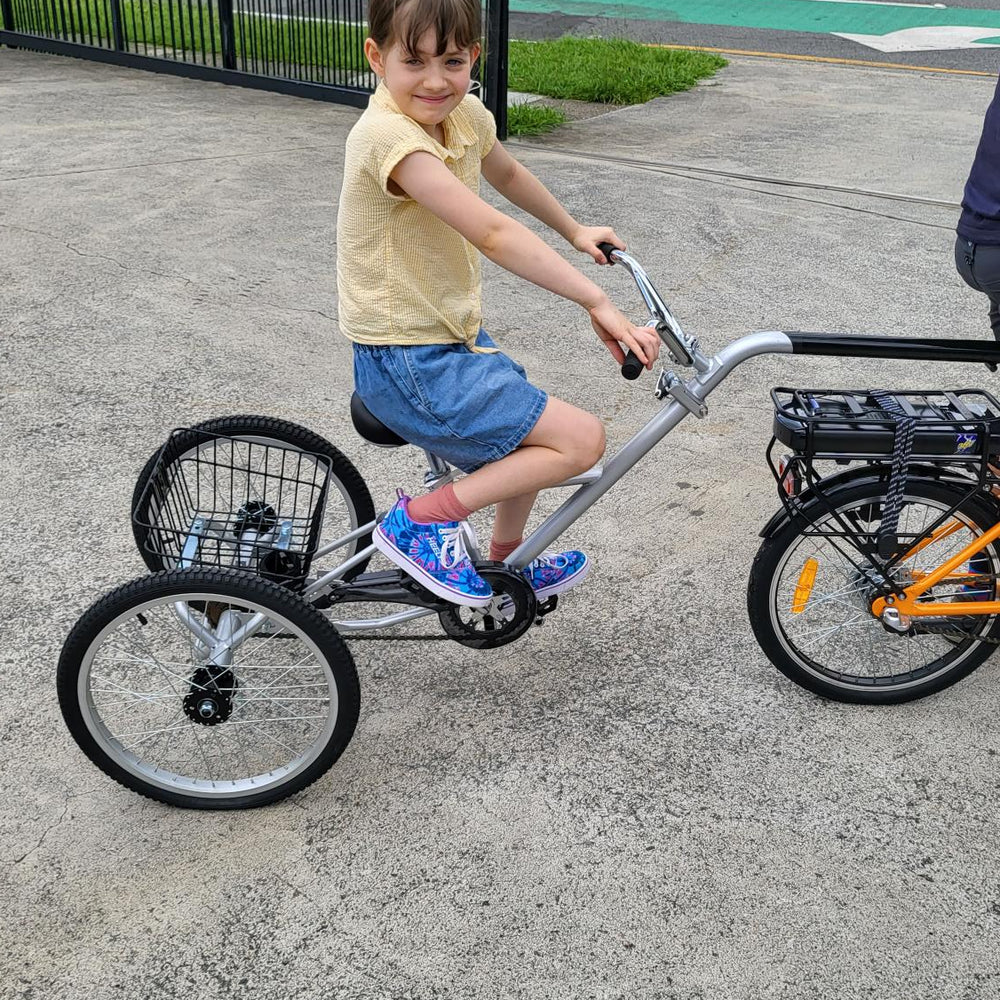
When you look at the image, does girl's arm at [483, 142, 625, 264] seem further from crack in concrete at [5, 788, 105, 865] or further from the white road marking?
the white road marking

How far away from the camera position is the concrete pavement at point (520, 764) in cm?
225

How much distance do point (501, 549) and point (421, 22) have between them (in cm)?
125

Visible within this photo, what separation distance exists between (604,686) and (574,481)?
63 centimetres

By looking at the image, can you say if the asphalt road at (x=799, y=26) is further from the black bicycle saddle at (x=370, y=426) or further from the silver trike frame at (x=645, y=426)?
the black bicycle saddle at (x=370, y=426)

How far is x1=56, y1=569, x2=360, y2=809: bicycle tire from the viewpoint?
7.73 feet

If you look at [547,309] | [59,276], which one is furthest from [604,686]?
[59,276]

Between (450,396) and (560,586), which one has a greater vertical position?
(450,396)

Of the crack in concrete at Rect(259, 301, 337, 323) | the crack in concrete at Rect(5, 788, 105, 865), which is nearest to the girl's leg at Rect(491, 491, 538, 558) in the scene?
the crack in concrete at Rect(5, 788, 105, 865)

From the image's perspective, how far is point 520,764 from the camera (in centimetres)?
272

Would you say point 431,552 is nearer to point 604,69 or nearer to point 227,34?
point 227,34

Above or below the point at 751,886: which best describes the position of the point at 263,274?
above

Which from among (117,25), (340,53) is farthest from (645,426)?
(117,25)

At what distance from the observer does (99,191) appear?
264 inches

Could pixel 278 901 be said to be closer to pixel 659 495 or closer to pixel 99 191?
pixel 659 495
